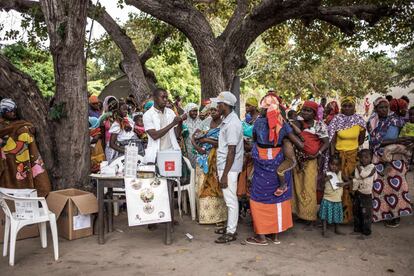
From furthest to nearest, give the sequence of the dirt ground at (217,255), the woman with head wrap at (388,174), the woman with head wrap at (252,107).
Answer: the woman with head wrap at (252,107)
the woman with head wrap at (388,174)
the dirt ground at (217,255)

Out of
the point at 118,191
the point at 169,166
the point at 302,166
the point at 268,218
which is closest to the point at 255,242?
the point at 268,218

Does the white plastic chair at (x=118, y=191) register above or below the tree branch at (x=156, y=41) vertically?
below

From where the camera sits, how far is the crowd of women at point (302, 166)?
5.11 m

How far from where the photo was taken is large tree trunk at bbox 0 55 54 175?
559 cm

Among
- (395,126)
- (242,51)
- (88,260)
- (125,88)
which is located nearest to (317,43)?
(242,51)

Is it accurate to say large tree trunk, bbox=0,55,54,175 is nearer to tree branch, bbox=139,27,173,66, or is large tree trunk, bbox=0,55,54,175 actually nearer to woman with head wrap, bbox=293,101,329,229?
woman with head wrap, bbox=293,101,329,229

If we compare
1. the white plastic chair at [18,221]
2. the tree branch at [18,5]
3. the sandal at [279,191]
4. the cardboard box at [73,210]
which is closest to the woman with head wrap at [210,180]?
the sandal at [279,191]

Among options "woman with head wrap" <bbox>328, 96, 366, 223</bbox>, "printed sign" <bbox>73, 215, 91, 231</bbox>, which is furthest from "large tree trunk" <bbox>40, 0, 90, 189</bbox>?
"woman with head wrap" <bbox>328, 96, 366, 223</bbox>

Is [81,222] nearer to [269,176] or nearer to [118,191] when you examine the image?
[118,191]

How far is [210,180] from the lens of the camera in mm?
5797

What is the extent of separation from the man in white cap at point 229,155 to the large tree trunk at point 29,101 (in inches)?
96.8

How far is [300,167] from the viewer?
575 cm

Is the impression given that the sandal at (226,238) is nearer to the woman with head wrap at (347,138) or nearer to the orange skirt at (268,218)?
the orange skirt at (268,218)

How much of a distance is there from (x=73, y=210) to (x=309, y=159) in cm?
314
